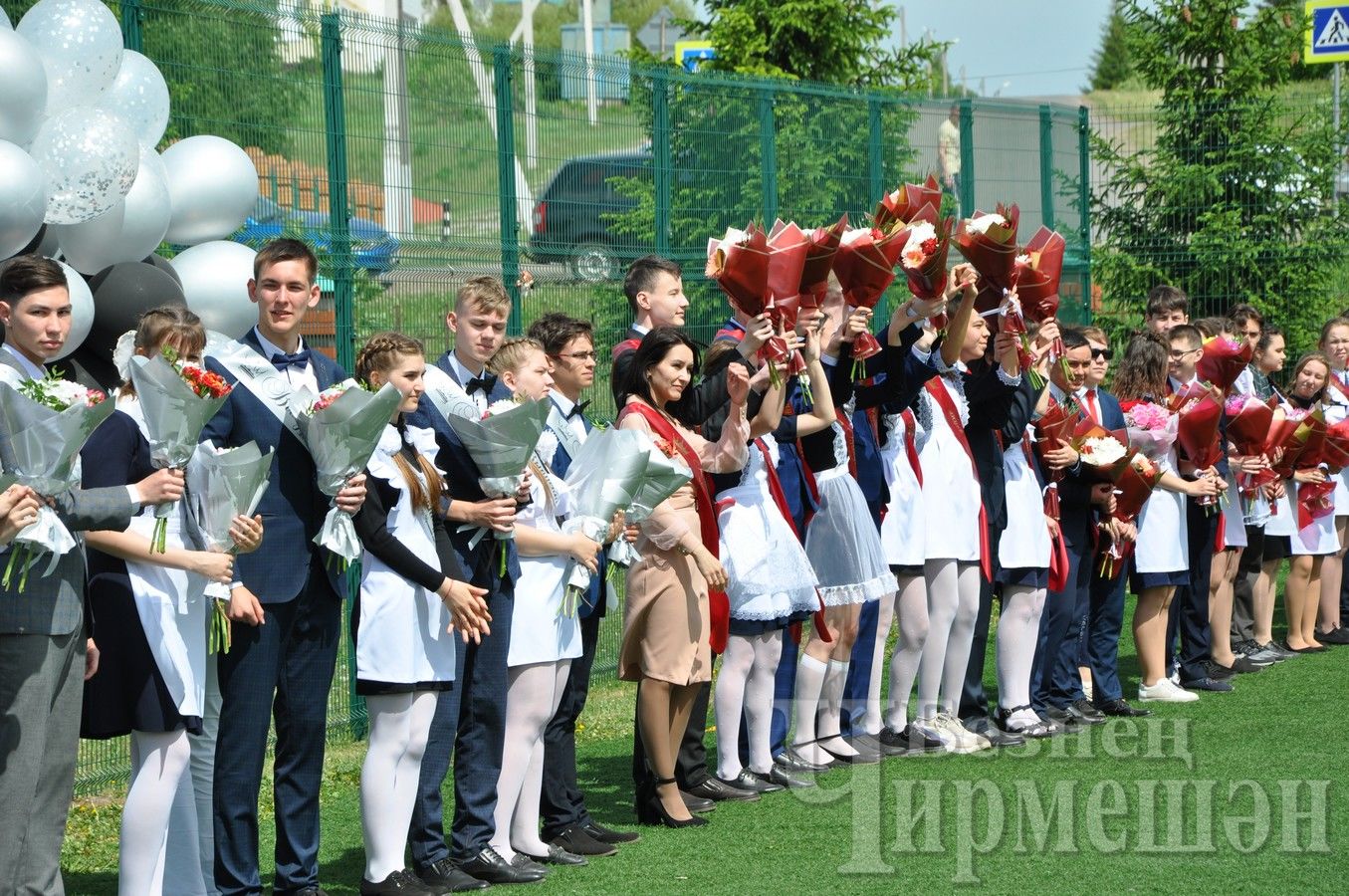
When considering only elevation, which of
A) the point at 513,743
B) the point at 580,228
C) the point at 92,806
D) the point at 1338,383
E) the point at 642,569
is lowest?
the point at 92,806

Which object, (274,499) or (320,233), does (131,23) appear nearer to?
(320,233)

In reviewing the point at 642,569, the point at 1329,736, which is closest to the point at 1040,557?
the point at 1329,736

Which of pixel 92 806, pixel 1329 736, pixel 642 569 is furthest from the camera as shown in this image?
pixel 1329 736

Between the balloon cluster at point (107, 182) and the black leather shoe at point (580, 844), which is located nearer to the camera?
the balloon cluster at point (107, 182)

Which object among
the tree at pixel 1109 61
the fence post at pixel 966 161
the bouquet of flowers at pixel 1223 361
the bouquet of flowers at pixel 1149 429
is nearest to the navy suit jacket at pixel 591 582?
the bouquet of flowers at pixel 1149 429

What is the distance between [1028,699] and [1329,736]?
1348 millimetres

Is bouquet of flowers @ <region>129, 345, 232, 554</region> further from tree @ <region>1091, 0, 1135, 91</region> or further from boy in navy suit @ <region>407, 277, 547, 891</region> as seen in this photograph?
tree @ <region>1091, 0, 1135, 91</region>

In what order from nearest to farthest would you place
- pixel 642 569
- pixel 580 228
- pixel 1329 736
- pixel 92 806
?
pixel 642 569 → pixel 92 806 → pixel 1329 736 → pixel 580 228

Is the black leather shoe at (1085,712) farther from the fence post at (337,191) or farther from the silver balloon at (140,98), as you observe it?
the silver balloon at (140,98)

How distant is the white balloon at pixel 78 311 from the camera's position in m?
5.87

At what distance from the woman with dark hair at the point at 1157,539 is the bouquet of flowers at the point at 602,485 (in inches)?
157

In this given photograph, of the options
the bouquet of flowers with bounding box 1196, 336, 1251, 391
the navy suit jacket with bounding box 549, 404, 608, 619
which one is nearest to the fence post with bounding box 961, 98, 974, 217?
the bouquet of flowers with bounding box 1196, 336, 1251, 391

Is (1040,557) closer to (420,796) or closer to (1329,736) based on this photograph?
(1329,736)

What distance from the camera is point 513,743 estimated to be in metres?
5.94
